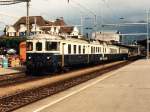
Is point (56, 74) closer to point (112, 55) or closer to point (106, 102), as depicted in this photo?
point (106, 102)

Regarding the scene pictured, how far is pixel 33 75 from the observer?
3528 cm

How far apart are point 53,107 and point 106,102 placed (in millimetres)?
2172

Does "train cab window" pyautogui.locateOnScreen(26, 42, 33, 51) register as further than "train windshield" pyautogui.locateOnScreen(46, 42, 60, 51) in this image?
Yes

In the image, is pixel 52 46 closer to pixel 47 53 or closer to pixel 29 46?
pixel 47 53

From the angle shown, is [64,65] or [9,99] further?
[64,65]

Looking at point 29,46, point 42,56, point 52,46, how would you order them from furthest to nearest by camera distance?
point 29,46 < point 52,46 < point 42,56

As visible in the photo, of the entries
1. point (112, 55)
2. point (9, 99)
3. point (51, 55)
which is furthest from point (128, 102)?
point (112, 55)

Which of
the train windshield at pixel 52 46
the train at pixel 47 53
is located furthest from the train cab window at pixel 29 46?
the train windshield at pixel 52 46

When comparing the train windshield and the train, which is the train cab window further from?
the train windshield

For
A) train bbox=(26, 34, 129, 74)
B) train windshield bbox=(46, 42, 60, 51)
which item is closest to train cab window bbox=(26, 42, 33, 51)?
train bbox=(26, 34, 129, 74)

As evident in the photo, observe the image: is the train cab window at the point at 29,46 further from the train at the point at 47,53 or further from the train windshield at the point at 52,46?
the train windshield at the point at 52,46

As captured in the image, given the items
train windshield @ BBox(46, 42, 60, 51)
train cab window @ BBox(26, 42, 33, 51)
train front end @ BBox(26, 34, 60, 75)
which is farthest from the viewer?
train cab window @ BBox(26, 42, 33, 51)

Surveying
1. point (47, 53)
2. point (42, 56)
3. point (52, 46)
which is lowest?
point (42, 56)

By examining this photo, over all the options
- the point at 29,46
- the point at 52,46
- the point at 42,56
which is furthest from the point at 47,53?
the point at 29,46
